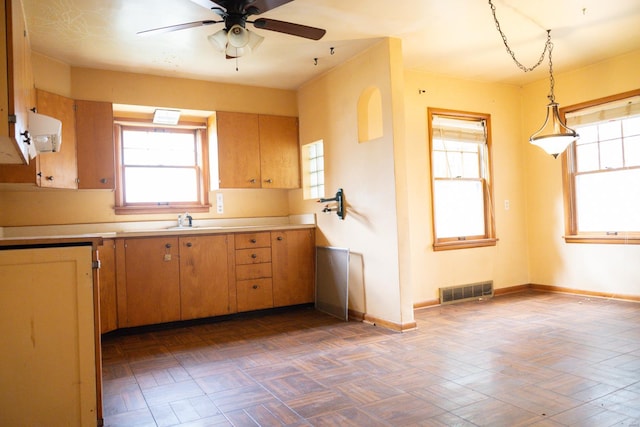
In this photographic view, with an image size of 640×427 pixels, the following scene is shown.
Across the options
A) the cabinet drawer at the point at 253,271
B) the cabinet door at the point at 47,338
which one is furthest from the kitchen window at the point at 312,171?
the cabinet door at the point at 47,338

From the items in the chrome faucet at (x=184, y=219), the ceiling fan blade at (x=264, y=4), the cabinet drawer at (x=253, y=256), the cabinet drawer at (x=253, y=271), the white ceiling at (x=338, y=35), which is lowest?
the cabinet drawer at (x=253, y=271)

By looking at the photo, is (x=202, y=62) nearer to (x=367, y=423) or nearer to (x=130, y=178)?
(x=130, y=178)

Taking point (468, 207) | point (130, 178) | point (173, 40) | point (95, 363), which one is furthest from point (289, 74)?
point (95, 363)

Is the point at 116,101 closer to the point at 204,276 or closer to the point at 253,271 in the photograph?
the point at 204,276

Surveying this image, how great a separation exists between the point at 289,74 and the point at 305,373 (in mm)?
3345

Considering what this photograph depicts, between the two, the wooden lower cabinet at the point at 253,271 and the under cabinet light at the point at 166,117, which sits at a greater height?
the under cabinet light at the point at 166,117

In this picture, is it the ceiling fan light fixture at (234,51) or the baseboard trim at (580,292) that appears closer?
the ceiling fan light fixture at (234,51)

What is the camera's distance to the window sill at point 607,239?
4762 mm

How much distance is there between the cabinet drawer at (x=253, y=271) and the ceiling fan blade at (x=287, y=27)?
2.63 metres

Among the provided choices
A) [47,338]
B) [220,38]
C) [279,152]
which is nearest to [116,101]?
[279,152]

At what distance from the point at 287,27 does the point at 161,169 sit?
2.79m

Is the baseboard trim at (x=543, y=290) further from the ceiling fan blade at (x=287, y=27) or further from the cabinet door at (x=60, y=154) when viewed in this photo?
the cabinet door at (x=60, y=154)

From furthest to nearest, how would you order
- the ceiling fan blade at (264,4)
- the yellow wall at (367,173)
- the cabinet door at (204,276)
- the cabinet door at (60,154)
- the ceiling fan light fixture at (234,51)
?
1. the cabinet door at (204,276)
2. the yellow wall at (367,173)
3. the cabinet door at (60,154)
4. the ceiling fan light fixture at (234,51)
5. the ceiling fan blade at (264,4)

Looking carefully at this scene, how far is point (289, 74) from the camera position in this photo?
4984 millimetres
